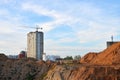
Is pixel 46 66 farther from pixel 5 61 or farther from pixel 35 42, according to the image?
pixel 35 42

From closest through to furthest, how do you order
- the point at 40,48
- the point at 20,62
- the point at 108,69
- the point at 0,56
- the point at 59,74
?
the point at 108,69
the point at 59,74
the point at 20,62
the point at 0,56
the point at 40,48

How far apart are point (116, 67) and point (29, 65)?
39.1 m

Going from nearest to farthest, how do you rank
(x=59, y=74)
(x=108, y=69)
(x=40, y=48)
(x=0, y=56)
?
(x=108, y=69) < (x=59, y=74) < (x=0, y=56) < (x=40, y=48)

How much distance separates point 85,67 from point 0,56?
47647 mm

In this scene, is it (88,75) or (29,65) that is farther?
(29,65)

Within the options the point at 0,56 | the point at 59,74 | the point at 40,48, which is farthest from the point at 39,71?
the point at 40,48

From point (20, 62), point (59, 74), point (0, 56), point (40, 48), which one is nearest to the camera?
point (59, 74)

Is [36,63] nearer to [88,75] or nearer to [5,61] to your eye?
[5,61]

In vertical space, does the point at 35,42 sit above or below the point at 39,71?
above

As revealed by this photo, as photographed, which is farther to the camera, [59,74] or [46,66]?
[46,66]

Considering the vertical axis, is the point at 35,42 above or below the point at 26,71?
above

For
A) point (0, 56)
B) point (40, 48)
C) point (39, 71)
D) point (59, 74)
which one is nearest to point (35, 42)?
point (40, 48)

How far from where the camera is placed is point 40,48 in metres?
198

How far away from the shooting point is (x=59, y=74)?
2142 inches
